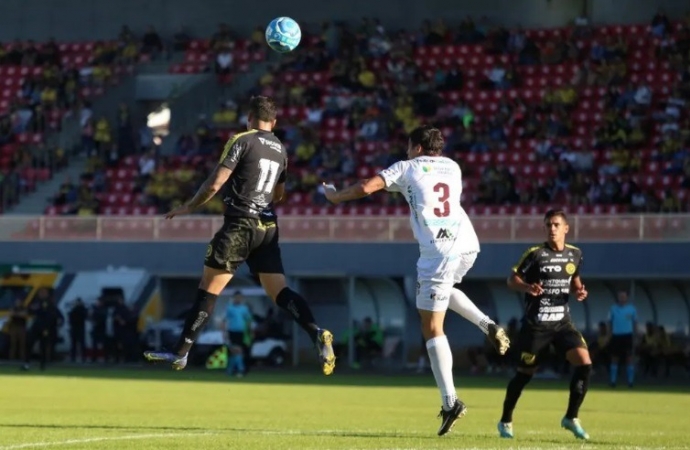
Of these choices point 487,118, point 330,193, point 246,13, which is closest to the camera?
point 330,193

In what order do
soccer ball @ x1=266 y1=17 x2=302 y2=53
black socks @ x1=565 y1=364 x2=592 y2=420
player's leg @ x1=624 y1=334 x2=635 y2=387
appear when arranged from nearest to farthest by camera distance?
black socks @ x1=565 y1=364 x2=592 y2=420
soccer ball @ x1=266 y1=17 x2=302 y2=53
player's leg @ x1=624 y1=334 x2=635 y2=387

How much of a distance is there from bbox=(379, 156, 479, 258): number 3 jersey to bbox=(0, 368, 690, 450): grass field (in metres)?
1.63

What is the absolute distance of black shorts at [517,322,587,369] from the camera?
14.0 meters

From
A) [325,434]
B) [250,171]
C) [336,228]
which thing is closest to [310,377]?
[336,228]

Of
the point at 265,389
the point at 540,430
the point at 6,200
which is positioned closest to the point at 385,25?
the point at 6,200

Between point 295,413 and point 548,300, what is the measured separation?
475cm

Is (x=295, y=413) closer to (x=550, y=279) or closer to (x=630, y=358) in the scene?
(x=550, y=279)

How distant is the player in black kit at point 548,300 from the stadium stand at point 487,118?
2008 centimetres

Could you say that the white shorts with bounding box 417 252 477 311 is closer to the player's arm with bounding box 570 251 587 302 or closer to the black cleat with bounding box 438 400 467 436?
the black cleat with bounding box 438 400 467 436

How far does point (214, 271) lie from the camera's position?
43.5 feet

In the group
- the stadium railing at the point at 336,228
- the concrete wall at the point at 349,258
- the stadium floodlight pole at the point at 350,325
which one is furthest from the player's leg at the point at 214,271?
the stadium floodlight pole at the point at 350,325

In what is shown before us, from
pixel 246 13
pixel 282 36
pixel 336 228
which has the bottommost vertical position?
pixel 336 228

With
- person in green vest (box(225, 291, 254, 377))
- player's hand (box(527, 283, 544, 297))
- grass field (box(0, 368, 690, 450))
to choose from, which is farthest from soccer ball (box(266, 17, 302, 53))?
person in green vest (box(225, 291, 254, 377))

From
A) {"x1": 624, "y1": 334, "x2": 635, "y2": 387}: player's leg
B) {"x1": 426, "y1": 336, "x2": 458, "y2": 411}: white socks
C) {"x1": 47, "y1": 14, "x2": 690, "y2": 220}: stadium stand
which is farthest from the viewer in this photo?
{"x1": 47, "y1": 14, "x2": 690, "y2": 220}: stadium stand
